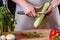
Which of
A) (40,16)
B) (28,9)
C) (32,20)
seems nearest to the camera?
(40,16)

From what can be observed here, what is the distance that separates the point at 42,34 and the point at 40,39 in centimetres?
12

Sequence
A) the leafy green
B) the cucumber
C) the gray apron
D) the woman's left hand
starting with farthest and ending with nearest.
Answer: the gray apron
the woman's left hand
the cucumber
the leafy green

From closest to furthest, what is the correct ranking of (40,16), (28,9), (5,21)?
1. (5,21)
2. (40,16)
3. (28,9)

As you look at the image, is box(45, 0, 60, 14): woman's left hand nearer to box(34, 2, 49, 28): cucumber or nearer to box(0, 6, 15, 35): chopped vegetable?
box(34, 2, 49, 28): cucumber

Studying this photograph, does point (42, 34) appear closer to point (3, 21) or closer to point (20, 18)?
point (3, 21)

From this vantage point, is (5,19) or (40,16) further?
(40,16)

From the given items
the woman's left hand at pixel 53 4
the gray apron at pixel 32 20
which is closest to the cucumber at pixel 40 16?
the woman's left hand at pixel 53 4

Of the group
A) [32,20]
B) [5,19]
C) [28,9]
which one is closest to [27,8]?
[28,9]

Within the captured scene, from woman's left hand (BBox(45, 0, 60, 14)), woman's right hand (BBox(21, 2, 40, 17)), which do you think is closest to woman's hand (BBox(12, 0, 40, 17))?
woman's right hand (BBox(21, 2, 40, 17))

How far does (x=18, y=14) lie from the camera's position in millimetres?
2010

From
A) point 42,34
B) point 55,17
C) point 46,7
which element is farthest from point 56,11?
point 42,34

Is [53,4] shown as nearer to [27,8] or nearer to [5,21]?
[27,8]

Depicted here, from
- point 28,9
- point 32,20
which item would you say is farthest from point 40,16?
point 32,20

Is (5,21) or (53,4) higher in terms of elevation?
(53,4)
